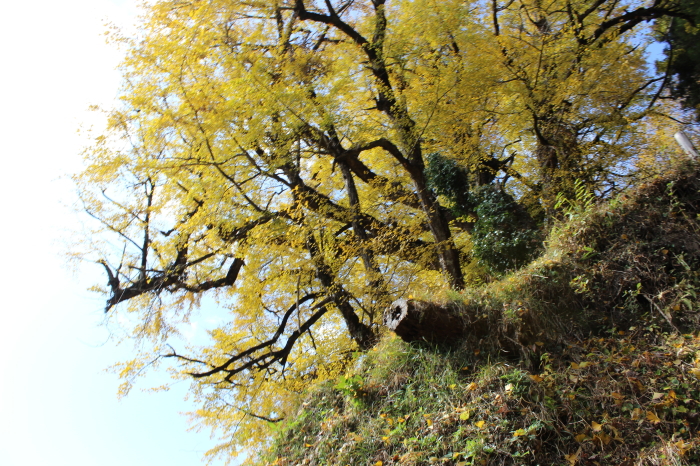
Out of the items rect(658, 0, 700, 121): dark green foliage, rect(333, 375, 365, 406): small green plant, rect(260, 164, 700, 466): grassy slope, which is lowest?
rect(260, 164, 700, 466): grassy slope

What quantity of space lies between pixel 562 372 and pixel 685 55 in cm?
673

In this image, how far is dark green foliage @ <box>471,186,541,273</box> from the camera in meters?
6.65

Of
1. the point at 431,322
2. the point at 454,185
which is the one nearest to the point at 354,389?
the point at 431,322

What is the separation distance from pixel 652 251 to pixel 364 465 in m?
3.70

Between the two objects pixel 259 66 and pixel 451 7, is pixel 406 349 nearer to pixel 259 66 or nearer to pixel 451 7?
pixel 259 66

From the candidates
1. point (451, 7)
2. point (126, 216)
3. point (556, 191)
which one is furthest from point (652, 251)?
point (126, 216)

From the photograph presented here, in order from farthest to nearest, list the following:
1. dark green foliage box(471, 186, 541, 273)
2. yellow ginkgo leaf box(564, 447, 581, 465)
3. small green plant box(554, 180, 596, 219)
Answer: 1. dark green foliage box(471, 186, 541, 273)
2. small green plant box(554, 180, 596, 219)
3. yellow ginkgo leaf box(564, 447, 581, 465)

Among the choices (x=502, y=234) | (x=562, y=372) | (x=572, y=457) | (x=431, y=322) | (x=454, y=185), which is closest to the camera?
(x=572, y=457)

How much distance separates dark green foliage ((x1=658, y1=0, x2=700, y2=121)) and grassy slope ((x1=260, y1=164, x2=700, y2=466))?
12.2ft

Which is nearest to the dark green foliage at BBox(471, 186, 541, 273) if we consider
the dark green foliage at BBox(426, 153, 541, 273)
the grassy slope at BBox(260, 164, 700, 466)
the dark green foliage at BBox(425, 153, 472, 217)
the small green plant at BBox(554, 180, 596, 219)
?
the dark green foliage at BBox(426, 153, 541, 273)

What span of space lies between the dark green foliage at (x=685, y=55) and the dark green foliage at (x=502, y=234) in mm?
3336

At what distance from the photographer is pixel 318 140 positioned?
7.40 metres

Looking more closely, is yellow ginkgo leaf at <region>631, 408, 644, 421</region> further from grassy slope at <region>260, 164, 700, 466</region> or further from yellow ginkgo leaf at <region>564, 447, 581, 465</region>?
yellow ginkgo leaf at <region>564, 447, 581, 465</region>

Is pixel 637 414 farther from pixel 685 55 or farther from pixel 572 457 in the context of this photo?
pixel 685 55
